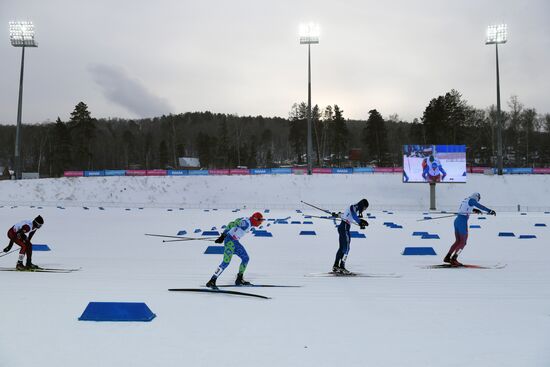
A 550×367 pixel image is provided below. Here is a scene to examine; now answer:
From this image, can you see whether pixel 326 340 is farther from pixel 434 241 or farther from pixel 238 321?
pixel 434 241

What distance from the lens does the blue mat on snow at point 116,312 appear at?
7.23 metres

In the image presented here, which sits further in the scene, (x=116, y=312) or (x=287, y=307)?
(x=287, y=307)

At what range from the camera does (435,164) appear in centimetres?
3800

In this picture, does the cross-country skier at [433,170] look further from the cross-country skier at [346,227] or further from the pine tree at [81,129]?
the pine tree at [81,129]

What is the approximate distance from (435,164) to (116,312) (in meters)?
34.2

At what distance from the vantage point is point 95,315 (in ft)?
23.9

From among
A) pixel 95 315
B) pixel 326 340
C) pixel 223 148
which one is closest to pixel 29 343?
pixel 95 315

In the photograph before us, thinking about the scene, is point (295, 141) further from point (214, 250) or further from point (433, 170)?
point (214, 250)

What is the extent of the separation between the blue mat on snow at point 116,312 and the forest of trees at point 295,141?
237ft

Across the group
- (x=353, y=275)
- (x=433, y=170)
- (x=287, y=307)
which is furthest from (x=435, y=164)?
(x=287, y=307)

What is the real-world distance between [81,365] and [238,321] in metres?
2.49

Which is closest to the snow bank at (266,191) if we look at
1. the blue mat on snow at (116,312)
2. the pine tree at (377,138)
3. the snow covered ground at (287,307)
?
the snow covered ground at (287,307)

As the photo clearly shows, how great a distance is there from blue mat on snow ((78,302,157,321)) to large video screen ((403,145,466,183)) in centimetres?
3333

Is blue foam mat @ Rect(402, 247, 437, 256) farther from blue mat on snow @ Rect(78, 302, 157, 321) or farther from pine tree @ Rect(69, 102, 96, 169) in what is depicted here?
pine tree @ Rect(69, 102, 96, 169)
